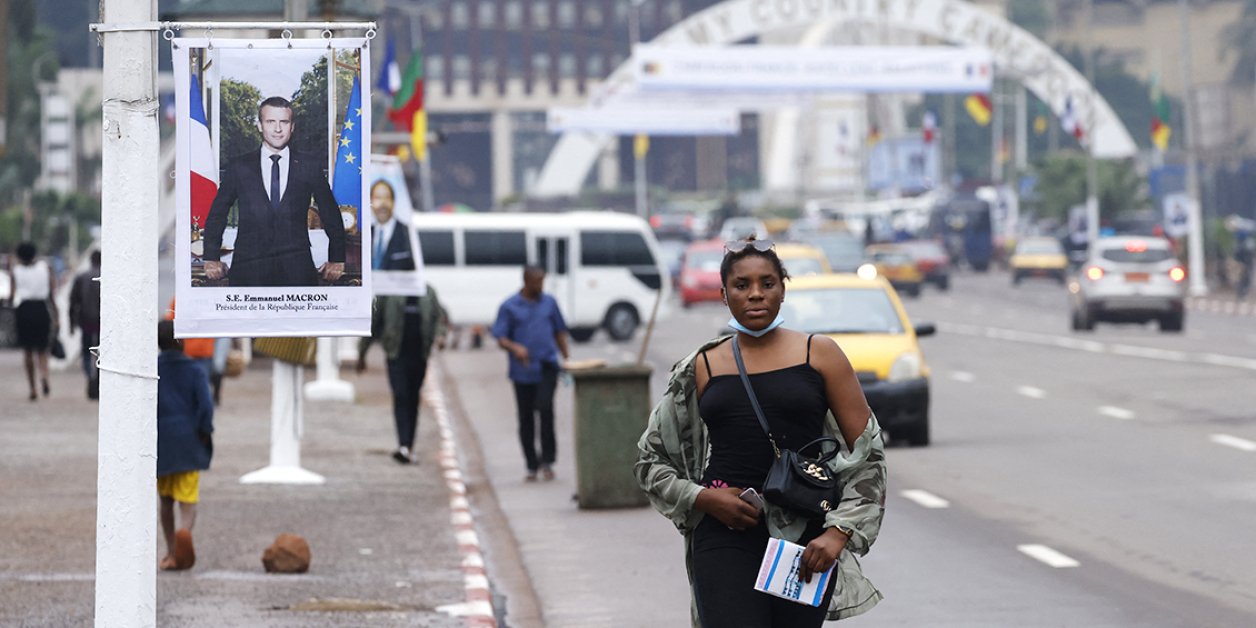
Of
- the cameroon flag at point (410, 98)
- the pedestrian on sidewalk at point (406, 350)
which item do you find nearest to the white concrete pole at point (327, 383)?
the cameroon flag at point (410, 98)

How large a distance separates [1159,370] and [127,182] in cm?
2318

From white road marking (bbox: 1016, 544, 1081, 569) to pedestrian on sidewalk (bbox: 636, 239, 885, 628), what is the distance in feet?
20.2

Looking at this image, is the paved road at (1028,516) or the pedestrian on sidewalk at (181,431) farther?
the pedestrian on sidewalk at (181,431)

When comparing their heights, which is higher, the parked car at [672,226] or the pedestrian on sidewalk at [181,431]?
the parked car at [672,226]

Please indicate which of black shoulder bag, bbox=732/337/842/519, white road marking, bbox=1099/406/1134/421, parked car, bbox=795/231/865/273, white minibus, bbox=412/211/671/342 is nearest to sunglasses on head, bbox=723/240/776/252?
black shoulder bag, bbox=732/337/842/519

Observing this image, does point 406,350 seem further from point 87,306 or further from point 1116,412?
point 87,306

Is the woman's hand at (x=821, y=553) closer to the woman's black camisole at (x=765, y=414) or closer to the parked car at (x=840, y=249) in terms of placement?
the woman's black camisole at (x=765, y=414)

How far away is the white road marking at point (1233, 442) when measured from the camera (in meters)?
18.5

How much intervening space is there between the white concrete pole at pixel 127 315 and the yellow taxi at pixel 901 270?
51.7m

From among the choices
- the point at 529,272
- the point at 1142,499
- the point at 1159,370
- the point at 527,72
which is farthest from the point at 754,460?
the point at 527,72

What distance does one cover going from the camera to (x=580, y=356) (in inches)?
1448

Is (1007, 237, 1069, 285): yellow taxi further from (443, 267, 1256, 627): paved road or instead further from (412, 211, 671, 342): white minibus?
(443, 267, 1256, 627): paved road

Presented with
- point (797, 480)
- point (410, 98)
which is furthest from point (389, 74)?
point (797, 480)

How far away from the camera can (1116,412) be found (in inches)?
889
